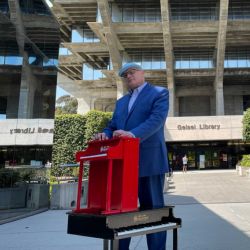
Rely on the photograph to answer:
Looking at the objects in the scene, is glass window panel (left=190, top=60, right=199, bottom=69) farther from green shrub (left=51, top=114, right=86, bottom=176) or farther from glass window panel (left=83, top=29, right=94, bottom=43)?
green shrub (left=51, top=114, right=86, bottom=176)

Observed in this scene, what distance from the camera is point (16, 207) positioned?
9344 millimetres

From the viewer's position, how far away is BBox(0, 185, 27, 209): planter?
827cm

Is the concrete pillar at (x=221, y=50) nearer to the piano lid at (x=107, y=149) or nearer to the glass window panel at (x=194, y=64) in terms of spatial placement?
the glass window panel at (x=194, y=64)

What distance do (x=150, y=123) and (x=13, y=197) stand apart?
7.38m

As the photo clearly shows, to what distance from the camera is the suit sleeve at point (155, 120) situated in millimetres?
2607

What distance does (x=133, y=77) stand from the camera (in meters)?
2.91

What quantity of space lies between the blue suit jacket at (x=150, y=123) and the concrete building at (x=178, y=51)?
29953mm

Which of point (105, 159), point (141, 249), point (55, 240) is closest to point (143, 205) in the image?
point (105, 159)

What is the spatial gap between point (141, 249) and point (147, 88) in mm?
2652

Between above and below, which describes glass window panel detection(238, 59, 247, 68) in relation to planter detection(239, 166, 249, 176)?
above

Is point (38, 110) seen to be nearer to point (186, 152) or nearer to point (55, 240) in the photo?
point (55, 240)

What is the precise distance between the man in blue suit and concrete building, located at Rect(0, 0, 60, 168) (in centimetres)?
509

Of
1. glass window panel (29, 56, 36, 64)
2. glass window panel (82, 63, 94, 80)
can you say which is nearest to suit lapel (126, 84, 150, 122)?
glass window panel (29, 56, 36, 64)

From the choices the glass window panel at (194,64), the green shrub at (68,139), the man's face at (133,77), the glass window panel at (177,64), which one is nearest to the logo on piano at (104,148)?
the man's face at (133,77)
